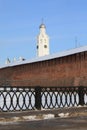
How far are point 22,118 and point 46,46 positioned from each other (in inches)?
2449

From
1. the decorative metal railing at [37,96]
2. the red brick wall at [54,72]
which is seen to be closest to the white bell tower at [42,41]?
the red brick wall at [54,72]

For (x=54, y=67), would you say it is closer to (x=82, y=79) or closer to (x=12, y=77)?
(x=82, y=79)

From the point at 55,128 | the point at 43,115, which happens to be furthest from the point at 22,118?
the point at 55,128

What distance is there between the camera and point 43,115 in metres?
10.2

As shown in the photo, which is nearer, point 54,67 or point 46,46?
point 54,67

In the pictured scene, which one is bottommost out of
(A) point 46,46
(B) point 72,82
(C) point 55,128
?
(C) point 55,128

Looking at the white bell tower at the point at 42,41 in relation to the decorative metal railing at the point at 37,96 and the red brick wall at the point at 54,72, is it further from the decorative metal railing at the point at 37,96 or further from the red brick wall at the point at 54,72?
the decorative metal railing at the point at 37,96

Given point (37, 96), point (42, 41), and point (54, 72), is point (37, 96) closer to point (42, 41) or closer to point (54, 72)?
point (54, 72)

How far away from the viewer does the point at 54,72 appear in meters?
31.0

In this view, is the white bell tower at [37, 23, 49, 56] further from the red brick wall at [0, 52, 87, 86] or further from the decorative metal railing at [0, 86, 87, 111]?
the decorative metal railing at [0, 86, 87, 111]

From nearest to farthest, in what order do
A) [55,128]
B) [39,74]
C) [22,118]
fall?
[55,128]
[22,118]
[39,74]

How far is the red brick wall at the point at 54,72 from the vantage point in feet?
91.7

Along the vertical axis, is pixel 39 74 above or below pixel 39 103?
above

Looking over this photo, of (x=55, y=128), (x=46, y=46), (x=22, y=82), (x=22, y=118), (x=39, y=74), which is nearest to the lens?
(x=55, y=128)
